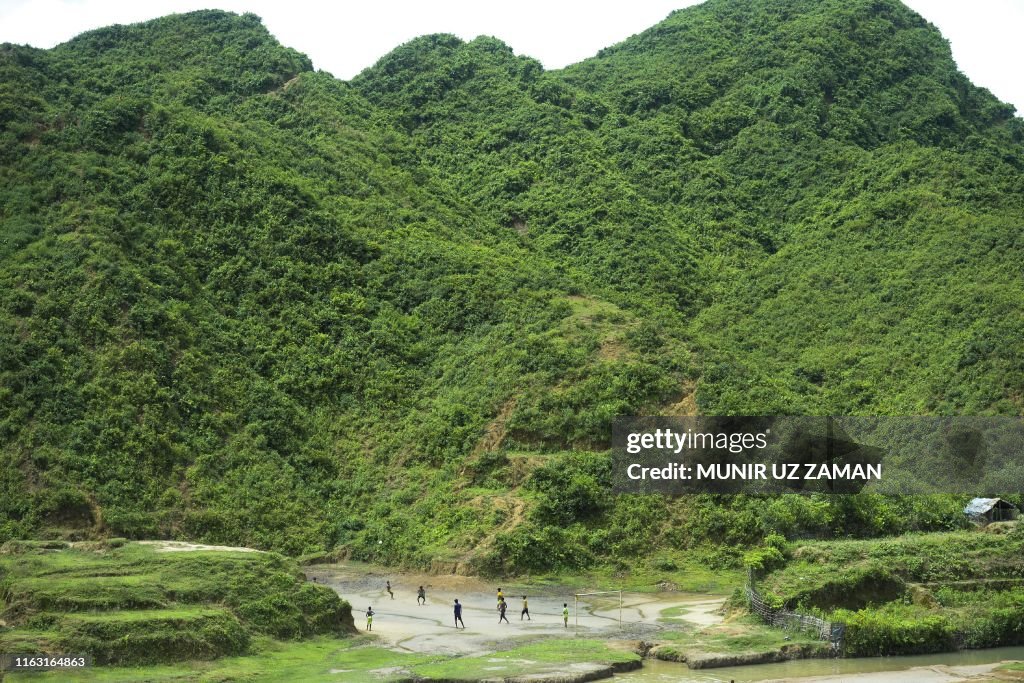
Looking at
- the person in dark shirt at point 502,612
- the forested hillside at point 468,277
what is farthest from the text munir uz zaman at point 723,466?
the person in dark shirt at point 502,612

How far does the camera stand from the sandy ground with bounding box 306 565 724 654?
115ft

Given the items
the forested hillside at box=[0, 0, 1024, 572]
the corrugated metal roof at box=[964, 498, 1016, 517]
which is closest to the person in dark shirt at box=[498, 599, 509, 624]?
the forested hillside at box=[0, 0, 1024, 572]

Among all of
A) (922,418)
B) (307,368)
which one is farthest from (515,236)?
(922,418)

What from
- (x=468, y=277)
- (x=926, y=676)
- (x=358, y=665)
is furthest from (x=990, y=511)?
(x=468, y=277)

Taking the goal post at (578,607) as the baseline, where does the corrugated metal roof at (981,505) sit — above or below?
above

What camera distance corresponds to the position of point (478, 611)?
39.6m

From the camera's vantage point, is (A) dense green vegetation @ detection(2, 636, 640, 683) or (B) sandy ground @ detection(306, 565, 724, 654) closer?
(A) dense green vegetation @ detection(2, 636, 640, 683)

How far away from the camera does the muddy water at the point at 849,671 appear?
30359mm

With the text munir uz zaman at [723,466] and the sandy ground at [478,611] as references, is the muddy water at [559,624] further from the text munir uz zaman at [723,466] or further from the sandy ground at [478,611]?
the text munir uz zaman at [723,466]

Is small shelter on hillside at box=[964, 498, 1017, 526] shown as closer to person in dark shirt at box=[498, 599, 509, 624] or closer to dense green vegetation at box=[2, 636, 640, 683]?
dense green vegetation at box=[2, 636, 640, 683]

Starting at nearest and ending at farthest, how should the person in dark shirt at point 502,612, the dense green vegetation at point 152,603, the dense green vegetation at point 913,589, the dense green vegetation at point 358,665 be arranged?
the dense green vegetation at point 358,665 < the dense green vegetation at point 152,603 < the dense green vegetation at point 913,589 < the person in dark shirt at point 502,612

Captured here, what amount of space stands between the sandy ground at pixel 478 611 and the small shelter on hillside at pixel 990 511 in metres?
10.8

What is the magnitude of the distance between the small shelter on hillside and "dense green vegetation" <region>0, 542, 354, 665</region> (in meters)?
23.5

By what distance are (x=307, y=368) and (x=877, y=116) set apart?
52.7m
